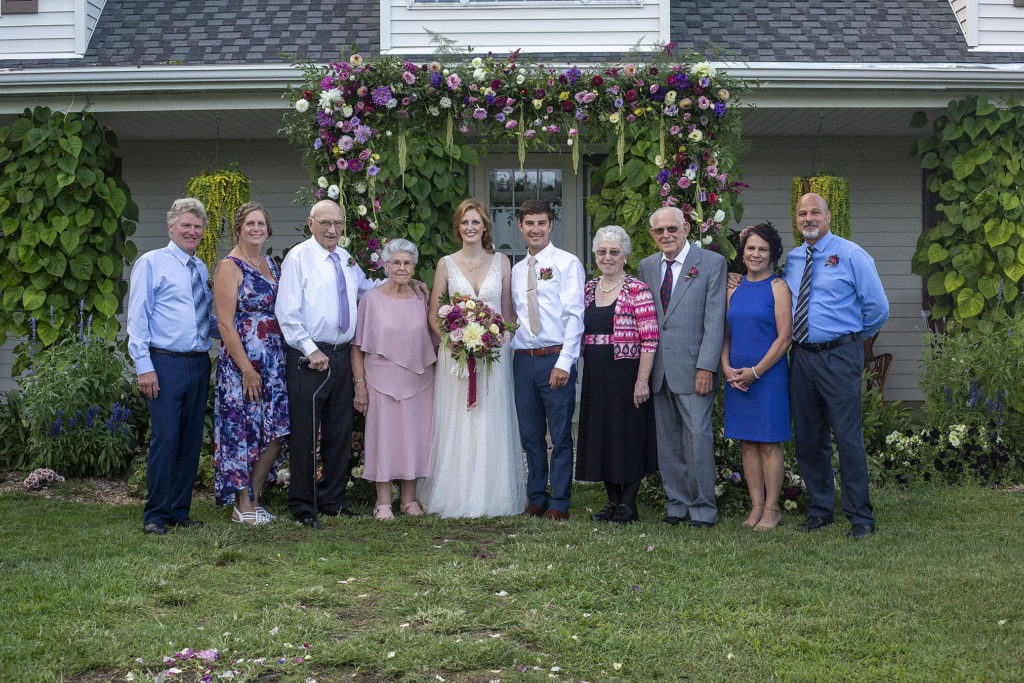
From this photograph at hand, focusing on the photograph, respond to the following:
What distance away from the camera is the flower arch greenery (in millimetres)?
6121

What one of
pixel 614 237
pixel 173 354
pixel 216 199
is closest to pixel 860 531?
Answer: pixel 614 237

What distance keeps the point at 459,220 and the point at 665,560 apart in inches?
94.0

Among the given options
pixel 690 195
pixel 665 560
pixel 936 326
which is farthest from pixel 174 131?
pixel 936 326

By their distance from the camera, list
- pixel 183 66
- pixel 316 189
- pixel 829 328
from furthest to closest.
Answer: pixel 183 66, pixel 316 189, pixel 829 328

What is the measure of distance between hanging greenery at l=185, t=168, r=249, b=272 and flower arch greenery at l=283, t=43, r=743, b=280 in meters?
1.80

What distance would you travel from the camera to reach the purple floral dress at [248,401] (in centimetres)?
510

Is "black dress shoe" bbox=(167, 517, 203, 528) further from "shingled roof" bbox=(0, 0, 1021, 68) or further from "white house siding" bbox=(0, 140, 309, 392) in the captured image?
"white house siding" bbox=(0, 140, 309, 392)

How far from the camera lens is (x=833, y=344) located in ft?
16.0

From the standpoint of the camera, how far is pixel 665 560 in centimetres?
439

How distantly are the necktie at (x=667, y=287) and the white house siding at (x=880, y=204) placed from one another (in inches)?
169

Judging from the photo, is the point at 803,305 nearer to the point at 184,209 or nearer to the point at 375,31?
the point at 184,209

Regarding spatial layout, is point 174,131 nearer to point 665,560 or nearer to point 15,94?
point 15,94

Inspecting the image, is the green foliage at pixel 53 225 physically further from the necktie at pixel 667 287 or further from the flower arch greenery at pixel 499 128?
the necktie at pixel 667 287

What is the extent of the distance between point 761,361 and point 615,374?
84 cm
